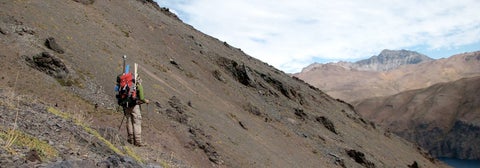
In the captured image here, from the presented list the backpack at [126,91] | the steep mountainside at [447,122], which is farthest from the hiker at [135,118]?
the steep mountainside at [447,122]

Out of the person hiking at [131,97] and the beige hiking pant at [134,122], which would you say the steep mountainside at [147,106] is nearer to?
the beige hiking pant at [134,122]

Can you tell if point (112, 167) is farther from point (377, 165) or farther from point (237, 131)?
point (377, 165)

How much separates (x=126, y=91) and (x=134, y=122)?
1.07m

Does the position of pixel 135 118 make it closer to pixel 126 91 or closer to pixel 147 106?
pixel 126 91

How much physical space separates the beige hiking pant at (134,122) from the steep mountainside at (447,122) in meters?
159

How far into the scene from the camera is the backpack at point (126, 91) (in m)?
15.0

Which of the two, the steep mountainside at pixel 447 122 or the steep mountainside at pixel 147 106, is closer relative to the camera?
the steep mountainside at pixel 147 106

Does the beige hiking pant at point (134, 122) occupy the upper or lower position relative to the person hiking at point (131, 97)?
lower

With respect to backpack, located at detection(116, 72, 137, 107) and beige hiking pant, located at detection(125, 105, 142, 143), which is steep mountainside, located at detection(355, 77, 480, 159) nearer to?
beige hiking pant, located at detection(125, 105, 142, 143)

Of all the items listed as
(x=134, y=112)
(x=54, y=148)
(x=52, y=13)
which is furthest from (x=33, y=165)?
(x=52, y=13)

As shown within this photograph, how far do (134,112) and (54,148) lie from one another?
5569mm

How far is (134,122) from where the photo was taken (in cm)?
1523

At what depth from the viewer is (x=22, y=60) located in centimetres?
2145

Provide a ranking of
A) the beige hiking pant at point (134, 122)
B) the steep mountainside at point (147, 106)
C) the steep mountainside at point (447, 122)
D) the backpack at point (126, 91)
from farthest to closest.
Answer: the steep mountainside at point (447, 122)
the beige hiking pant at point (134, 122)
the backpack at point (126, 91)
the steep mountainside at point (147, 106)
